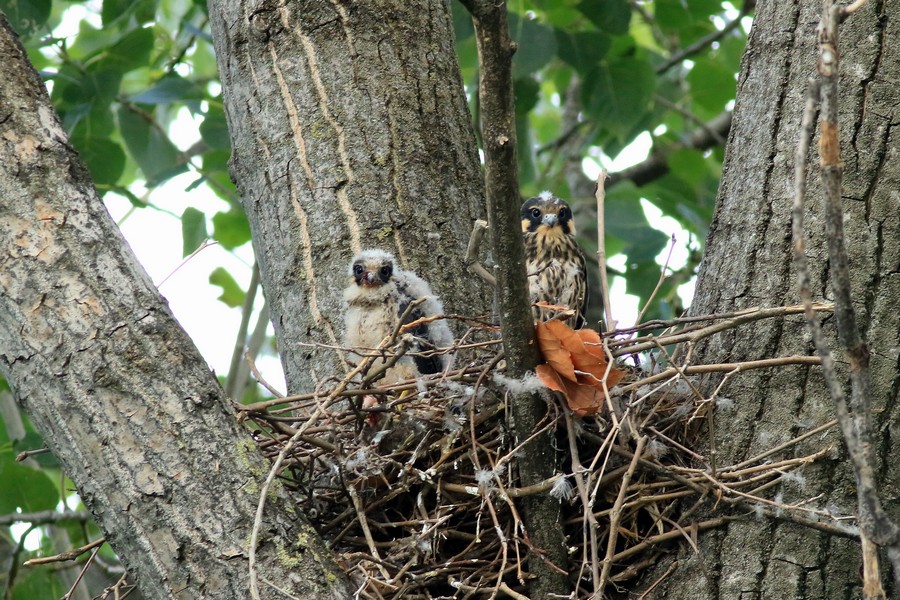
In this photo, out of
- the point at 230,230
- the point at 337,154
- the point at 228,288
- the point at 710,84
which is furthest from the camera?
the point at 228,288

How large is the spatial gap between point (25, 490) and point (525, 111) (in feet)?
11.7

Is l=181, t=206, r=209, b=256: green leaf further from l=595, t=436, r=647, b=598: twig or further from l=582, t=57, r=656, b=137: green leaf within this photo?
l=595, t=436, r=647, b=598: twig

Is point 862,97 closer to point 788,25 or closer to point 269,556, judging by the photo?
point 788,25

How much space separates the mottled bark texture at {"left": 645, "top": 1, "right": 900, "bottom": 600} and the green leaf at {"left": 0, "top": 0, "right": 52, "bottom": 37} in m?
3.39

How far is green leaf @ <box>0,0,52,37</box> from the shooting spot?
5.02 metres

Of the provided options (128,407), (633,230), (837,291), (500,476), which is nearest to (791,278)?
(500,476)

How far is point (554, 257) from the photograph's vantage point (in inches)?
192

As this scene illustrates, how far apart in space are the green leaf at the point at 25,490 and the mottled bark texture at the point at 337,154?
5.12 feet

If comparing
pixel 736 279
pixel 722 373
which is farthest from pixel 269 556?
pixel 736 279

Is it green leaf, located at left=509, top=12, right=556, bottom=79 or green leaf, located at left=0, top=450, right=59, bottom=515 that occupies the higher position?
green leaf, located at left=509, top=12, right=556, bottom=79

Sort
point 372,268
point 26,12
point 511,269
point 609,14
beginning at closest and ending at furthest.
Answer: point 511,269
point 372,268
point 26,12
point 609,14

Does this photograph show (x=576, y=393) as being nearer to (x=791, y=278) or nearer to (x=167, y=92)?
(x=791, y=278)

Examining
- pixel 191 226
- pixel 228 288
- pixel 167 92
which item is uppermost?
pixel 228 288

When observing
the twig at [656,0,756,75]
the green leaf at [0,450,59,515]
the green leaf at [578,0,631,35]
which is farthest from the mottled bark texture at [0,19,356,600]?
the twig at [656,0,756,75]
